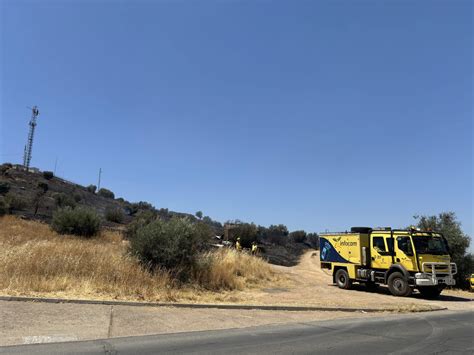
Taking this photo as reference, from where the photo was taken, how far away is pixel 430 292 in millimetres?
20266

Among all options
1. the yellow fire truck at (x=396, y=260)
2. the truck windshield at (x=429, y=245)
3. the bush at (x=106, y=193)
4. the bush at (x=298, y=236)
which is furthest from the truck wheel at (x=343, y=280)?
the bush at (x=106, y=193)

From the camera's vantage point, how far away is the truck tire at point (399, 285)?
19.4m

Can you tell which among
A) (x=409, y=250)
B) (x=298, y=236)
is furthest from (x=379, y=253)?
(x=298, y=236)

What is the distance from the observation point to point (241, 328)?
33.9ft

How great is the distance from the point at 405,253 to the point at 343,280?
4.01 metres

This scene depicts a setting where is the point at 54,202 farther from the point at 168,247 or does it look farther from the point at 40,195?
the point at 168,247

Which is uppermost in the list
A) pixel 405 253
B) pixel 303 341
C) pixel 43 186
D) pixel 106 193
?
pixel 106 193

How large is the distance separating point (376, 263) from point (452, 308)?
175 inches

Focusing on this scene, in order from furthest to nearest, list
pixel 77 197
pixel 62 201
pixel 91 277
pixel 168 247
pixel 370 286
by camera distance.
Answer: pixel 77 197, pixel 62 201, pixel 370 286, pixel 168 247, pixel 91 277

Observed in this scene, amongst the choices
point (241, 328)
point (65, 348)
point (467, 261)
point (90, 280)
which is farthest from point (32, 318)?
point (467, 261)

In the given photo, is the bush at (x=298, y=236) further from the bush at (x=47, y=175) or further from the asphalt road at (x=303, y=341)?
the asphalt road at (x=303, y=341)

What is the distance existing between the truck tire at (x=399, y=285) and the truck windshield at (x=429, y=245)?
1.41m

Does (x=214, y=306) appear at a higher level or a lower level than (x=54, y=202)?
lower

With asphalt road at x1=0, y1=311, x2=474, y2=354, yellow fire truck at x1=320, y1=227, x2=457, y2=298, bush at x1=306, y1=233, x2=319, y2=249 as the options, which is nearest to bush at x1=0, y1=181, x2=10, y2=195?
yellow fire truck at x1=320, y1=227, x2=457, y2=298
